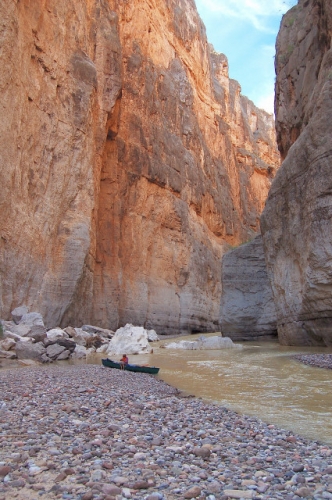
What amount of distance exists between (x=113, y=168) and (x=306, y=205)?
1793 centimetres

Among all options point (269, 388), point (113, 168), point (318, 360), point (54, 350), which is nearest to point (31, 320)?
point (54, 350)

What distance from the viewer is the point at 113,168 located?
99.7 feet

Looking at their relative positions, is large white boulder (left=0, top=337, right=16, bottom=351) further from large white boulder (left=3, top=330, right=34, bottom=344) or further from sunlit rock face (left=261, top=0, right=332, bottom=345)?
sunlit rock face (left=261, top=0, right=332, bottom=345)

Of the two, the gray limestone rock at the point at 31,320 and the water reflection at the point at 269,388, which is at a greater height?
the gray limestone rock at the point at 31,320

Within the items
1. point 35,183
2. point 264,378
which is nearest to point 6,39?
point 35,183

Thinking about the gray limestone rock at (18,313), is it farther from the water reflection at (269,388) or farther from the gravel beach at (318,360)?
the gravel beach at (318,360)

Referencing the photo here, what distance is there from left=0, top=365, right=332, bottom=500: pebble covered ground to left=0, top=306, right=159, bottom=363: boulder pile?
6213 millimetres

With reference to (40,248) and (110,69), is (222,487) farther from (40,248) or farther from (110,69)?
(110,69)

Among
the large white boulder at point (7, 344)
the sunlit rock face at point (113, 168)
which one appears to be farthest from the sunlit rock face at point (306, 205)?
the sunlit rock face at point (113, 168)

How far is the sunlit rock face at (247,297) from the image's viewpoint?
73.7 ft

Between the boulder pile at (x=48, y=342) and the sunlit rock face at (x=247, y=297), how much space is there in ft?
22.6

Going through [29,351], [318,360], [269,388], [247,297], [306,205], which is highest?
[306,205]

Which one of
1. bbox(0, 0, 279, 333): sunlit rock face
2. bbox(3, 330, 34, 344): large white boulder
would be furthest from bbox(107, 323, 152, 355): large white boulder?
bbox(0, 0, 279, 333): sunlit rock face

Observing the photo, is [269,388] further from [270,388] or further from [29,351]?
[29,351]
